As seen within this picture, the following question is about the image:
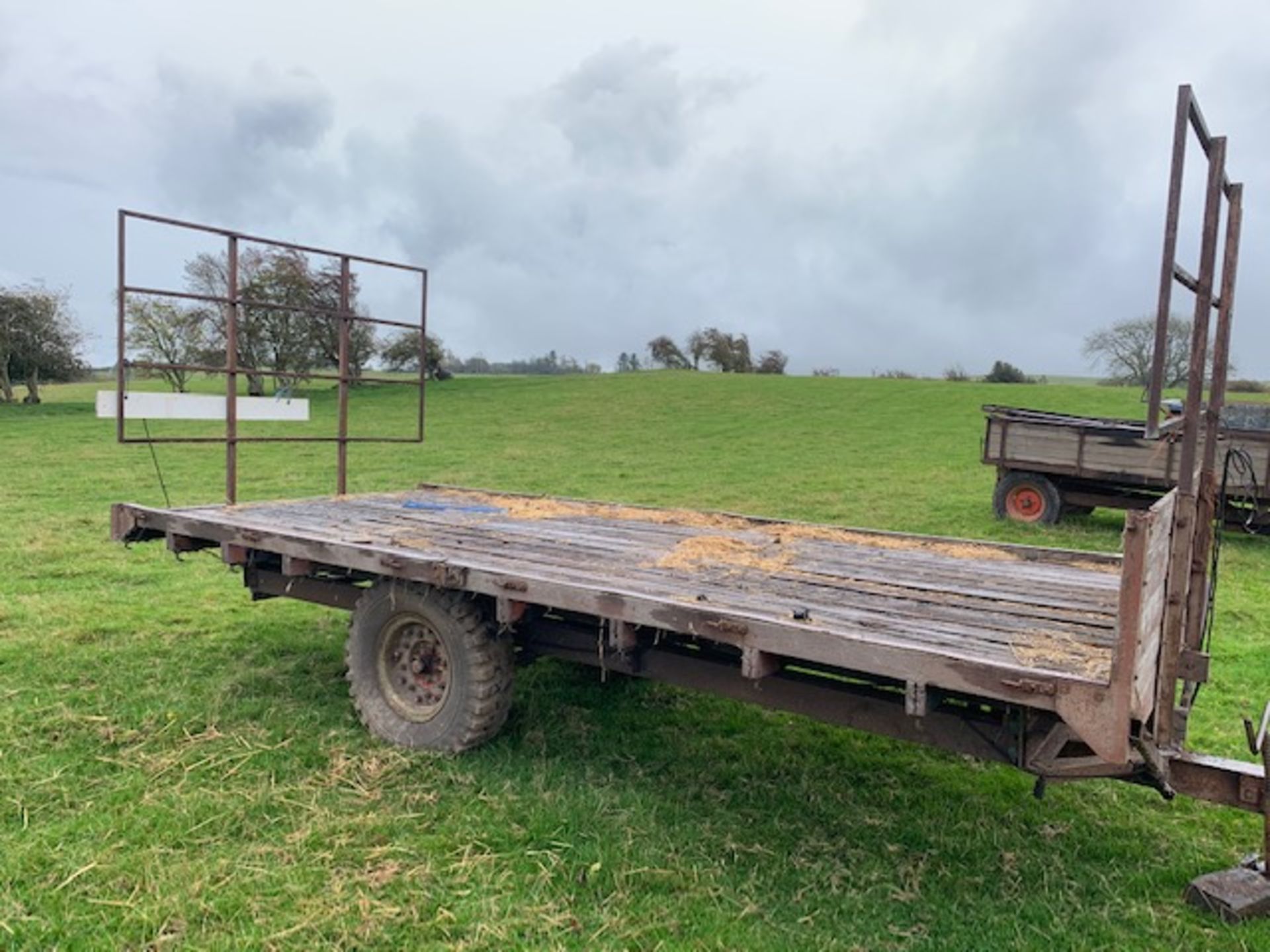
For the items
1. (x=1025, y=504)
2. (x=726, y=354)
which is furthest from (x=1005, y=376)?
(x=1025, y=504)

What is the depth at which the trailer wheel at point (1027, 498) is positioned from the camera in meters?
13.5

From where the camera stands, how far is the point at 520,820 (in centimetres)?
400

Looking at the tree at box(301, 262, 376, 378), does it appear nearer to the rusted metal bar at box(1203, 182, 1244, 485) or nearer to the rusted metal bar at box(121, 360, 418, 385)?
the rusted metal bar at box(121, 360, 418, 385)

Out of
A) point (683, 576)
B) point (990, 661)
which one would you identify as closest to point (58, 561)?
point (683, 576)

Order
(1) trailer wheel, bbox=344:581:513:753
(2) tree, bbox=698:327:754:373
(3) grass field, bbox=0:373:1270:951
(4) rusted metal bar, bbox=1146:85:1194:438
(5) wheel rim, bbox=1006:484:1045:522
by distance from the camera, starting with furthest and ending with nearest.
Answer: (2) tree, bbox=698:327:754:373
(5) wheel rim, bbox=1006:484:1045:522
(1) trailer wheel, bbox=344:581:513:753
(3) grass field, bbox=0:373:1270:951
(4) rusted metal bar, bbox=1146:85:1194:438

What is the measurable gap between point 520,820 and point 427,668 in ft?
3.63

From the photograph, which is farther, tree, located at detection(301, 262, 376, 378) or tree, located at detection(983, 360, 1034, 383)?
tree, located at detection(983, 360, 1034, 383)

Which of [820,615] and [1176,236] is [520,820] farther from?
[1176,236]

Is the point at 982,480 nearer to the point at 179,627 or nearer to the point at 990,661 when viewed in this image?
the point at 179,627

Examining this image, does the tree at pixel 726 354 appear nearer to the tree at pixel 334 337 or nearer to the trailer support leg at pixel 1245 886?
the tree at pixel 334 337

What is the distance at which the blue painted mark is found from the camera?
259 inches

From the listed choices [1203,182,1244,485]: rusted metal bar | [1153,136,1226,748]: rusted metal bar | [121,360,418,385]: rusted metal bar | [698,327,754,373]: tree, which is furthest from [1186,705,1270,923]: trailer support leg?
[698,327,754,373]: tree

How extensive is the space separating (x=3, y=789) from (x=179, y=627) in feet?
9.50

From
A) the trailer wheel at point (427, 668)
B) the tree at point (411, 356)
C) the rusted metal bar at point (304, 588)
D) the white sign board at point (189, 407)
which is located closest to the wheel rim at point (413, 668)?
the trailer wheel at point (427, 668)
